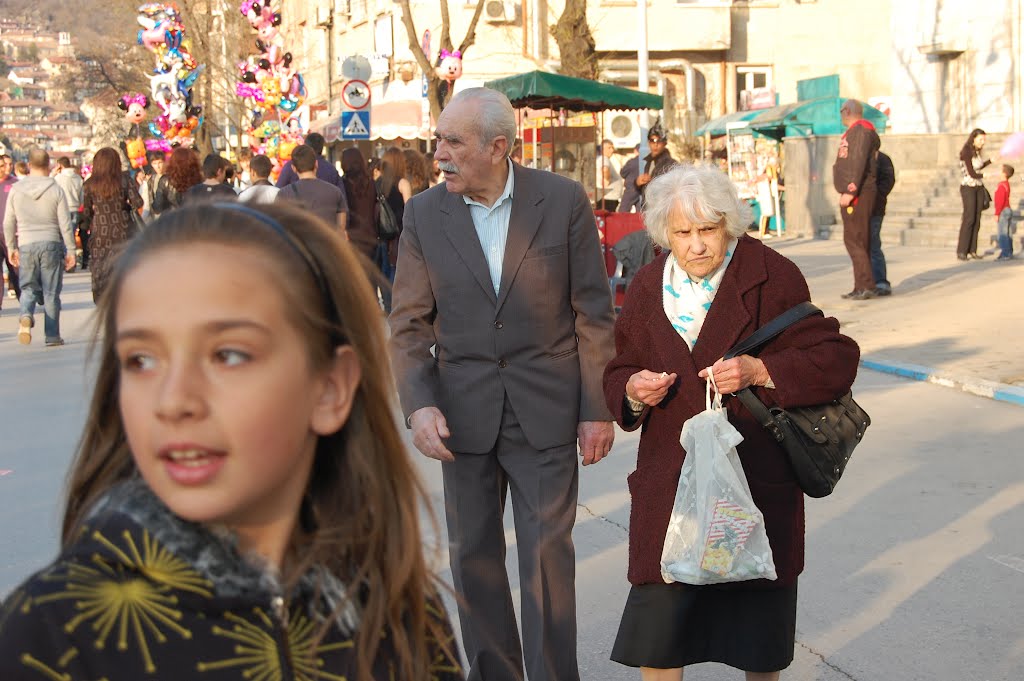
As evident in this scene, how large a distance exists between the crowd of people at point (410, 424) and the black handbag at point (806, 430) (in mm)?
45

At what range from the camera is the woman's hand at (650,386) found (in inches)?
153

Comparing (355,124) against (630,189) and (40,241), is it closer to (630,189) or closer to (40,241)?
(630,189)

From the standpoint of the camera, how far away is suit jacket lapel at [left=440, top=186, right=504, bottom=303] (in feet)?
14.1

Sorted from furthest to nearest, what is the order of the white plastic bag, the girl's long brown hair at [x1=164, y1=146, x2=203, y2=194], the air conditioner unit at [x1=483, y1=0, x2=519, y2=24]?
the air conditioner unit at [x1=483, y1=0, x2=519, y2=24], the girl's long brown hair at [x1=164, y1=146, x2=203, y2=194], the white plastic bag

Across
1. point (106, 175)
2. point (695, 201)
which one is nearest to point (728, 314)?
point (695, 201)

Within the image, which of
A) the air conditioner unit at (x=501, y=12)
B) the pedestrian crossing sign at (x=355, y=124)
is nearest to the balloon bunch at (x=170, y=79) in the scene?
the pedestrian crossing sign at (x=355, y=124)

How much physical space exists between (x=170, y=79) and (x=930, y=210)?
13996 mm


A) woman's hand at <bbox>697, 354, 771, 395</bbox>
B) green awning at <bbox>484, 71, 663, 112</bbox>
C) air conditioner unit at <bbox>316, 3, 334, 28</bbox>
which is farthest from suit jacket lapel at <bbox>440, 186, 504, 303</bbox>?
air conditioner unit at <bbox>316, 3, 334, 28</bbox>

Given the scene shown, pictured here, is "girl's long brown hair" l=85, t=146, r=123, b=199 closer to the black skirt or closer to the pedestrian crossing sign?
the pedestrian crossing sign

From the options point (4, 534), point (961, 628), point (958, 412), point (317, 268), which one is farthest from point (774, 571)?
point (958, 412)

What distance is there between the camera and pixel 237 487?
1.56 meters

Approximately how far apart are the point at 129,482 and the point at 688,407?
255cm

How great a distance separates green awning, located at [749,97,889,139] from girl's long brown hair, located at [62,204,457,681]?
29.7 m

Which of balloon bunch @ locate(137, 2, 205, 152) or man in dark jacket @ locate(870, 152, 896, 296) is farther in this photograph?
balloon bunch @ locate(137, 2, 205, 152)
